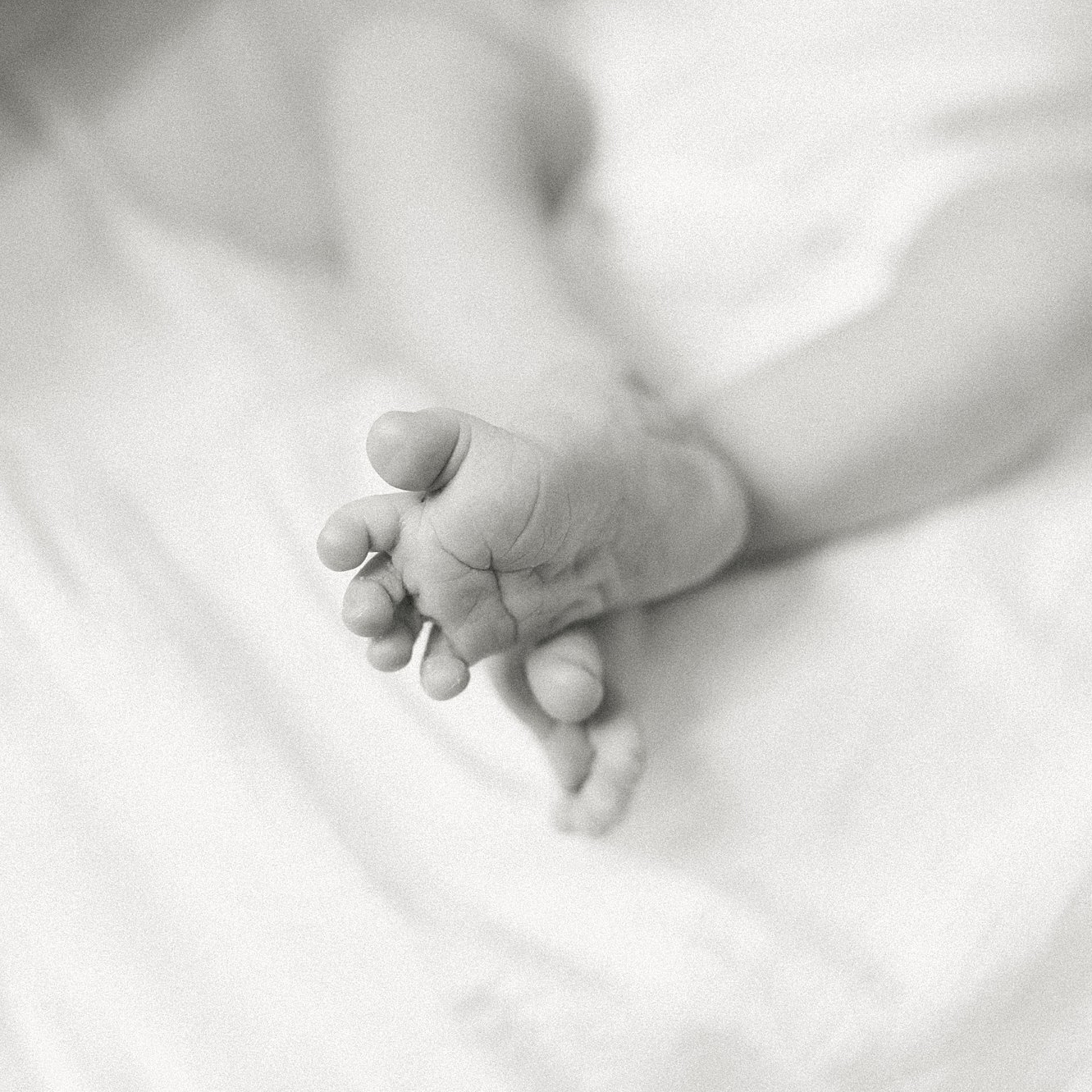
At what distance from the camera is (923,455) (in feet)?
2.11

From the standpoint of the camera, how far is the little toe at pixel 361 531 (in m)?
0.45

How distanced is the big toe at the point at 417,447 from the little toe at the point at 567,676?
4.2 inches

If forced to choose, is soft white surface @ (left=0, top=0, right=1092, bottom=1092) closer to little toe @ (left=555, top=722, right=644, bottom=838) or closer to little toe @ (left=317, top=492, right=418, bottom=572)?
little toe @ (left=555, top=722, right=644, bottom=838)

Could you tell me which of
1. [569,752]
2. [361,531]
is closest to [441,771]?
[569,752]

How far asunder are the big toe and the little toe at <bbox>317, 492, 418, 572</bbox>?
1 centimetres

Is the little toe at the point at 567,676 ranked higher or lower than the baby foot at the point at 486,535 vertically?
lower

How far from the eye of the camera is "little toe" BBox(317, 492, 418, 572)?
1.49 ft

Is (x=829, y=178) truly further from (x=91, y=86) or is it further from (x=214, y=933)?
(x=214, y=933)

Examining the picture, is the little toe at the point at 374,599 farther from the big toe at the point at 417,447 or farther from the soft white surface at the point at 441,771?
the soft white surface at the point at 441,771

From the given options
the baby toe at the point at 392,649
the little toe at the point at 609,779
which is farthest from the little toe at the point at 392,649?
the little toe at the point at 609,779

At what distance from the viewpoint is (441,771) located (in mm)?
595

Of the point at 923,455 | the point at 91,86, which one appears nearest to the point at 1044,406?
the point at 923,455

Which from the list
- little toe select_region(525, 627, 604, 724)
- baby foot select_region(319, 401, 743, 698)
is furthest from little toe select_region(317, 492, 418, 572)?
little toe select_region(525, 627, 604, 724)

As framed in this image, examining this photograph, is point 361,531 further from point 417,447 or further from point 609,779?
point 609,779
